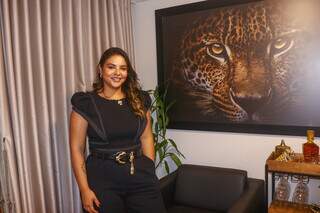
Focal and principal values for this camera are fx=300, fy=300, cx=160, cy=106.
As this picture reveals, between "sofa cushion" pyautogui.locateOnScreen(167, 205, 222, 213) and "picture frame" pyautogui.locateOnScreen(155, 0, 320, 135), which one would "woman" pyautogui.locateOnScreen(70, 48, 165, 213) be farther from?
"picture frame" pyautogui.locateOnScreen(155, 0, 320, 135)

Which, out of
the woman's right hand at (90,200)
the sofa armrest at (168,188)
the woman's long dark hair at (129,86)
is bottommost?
the sofa armrest at (168,188)

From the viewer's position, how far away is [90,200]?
5.30ft

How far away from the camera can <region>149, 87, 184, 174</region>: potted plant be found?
8.50 feet

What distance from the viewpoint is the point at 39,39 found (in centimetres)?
194

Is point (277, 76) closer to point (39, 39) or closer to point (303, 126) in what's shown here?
point (303, 126)

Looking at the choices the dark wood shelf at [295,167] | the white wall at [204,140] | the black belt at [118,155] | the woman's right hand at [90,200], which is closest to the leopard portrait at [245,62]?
the white wall at [204,140]

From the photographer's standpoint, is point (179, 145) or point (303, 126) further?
point (179, 145)

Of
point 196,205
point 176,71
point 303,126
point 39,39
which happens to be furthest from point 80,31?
point 303,126

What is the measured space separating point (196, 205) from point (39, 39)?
1.66 m

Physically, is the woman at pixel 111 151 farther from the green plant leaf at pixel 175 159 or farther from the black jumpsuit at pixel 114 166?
the green plant leaf at pixel 175 159

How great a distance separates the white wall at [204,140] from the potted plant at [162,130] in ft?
0.31

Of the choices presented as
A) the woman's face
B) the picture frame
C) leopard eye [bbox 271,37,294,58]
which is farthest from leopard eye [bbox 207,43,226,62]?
the woman's face

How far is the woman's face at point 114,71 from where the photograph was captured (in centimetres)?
172

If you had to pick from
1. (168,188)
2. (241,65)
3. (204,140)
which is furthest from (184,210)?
(241,65)
